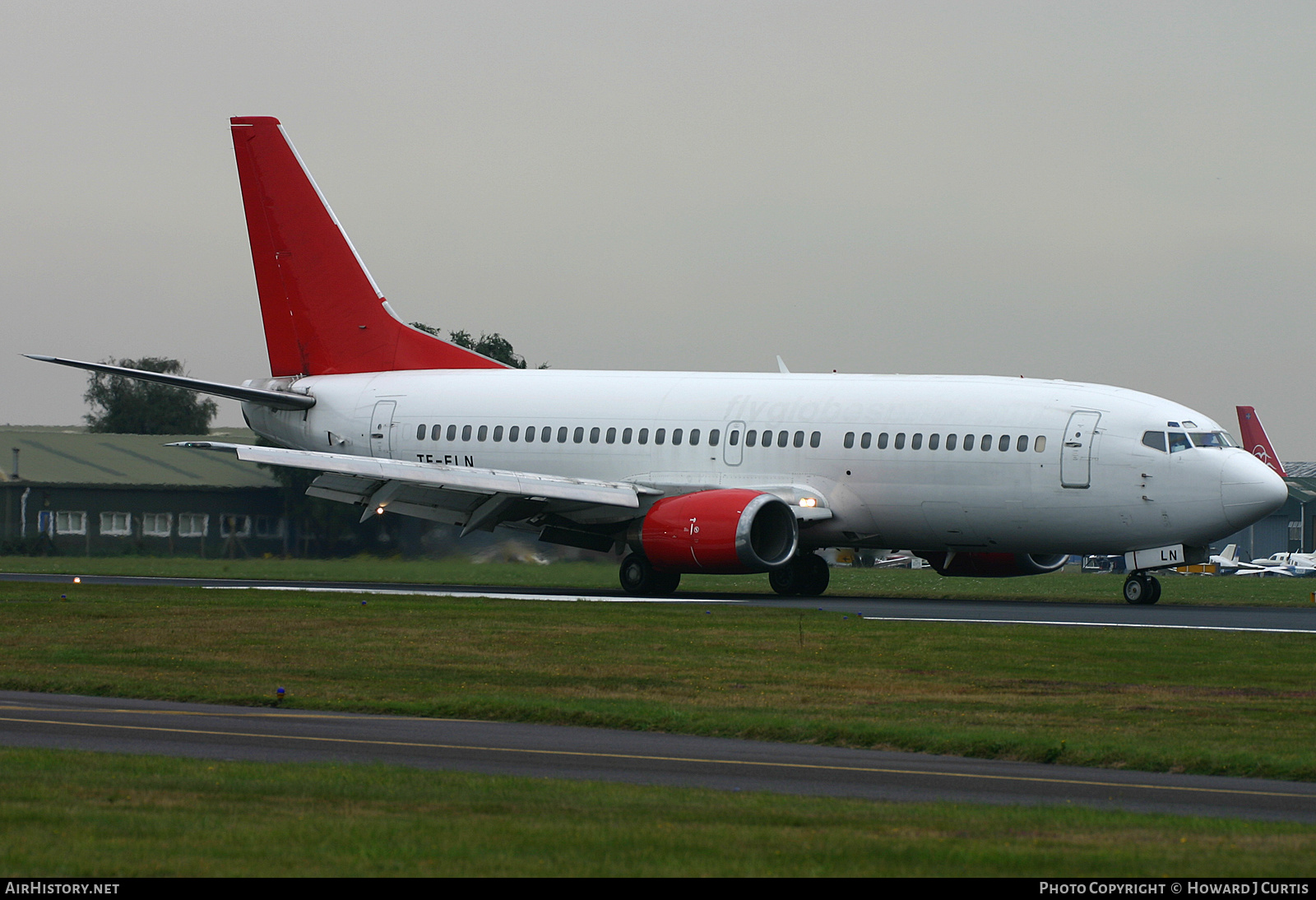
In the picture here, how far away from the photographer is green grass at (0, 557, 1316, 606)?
40094 mm

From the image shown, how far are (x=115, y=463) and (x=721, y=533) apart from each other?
45.7 m

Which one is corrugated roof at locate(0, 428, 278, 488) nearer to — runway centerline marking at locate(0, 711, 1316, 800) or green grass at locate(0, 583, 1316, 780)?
green grass at locate(0, 583, 1316, 780)

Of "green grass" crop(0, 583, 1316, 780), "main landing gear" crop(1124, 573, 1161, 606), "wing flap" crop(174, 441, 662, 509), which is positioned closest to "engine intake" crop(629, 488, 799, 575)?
"wing flap" crop(174, 441, 662, 509)

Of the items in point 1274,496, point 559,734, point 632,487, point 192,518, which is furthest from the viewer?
point 192,518

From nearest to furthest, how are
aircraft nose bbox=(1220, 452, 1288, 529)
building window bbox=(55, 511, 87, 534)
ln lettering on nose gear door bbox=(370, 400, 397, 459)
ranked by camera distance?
aircraft nose bbox=(1220, 452, 1288, 529) → ln lettering on nose gear door bbox=(370, 400, 397, 459) → building window bbox=(55, 511, 87, 534)

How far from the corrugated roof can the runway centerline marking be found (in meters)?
52.8

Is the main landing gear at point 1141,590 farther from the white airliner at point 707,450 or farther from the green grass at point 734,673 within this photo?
the green grass at point 734,673

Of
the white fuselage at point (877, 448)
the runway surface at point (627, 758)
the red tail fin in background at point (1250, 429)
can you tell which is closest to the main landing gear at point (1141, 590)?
the white fuselage at point (877, 448)

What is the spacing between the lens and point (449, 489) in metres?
37.0

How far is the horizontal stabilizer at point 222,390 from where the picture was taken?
37.8m

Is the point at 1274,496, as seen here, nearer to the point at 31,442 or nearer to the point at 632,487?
the point at 632,487

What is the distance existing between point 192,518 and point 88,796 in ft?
171
